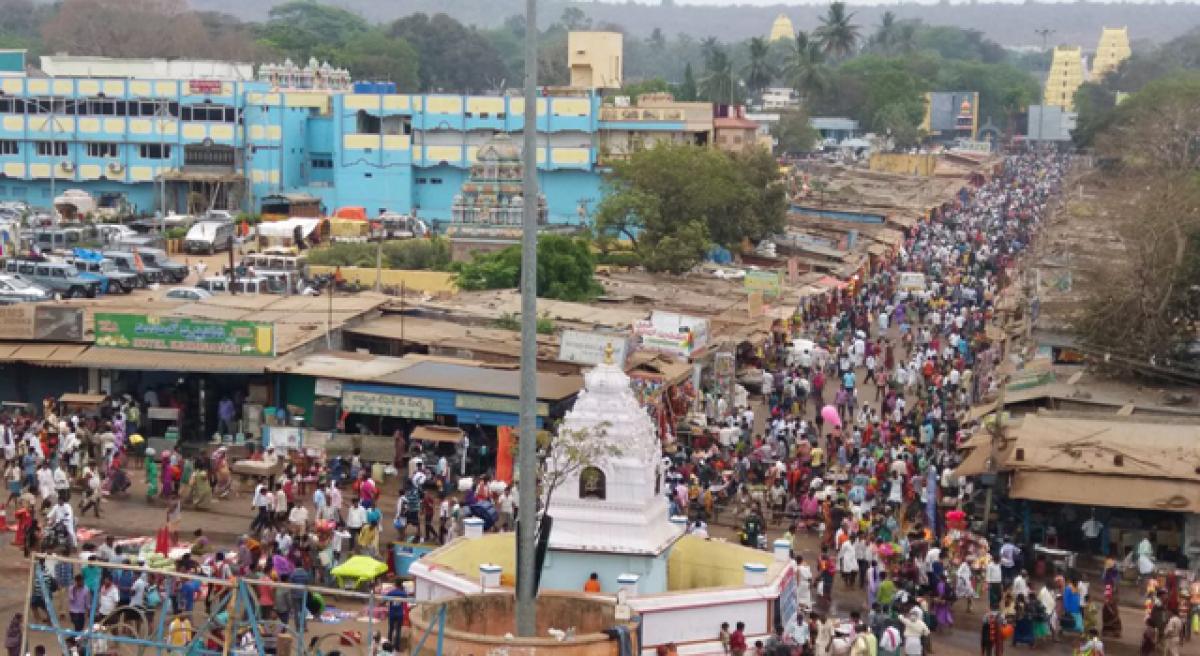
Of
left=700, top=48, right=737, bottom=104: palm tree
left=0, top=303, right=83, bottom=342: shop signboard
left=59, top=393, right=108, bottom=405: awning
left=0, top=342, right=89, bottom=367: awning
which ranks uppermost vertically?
left=700, top=48, right=737, bottom=104: palm tree

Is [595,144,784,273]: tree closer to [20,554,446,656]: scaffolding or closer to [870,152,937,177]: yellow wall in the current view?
[20,554,446,656]: scaffolding

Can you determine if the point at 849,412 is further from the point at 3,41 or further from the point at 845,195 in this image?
the point at 3,41

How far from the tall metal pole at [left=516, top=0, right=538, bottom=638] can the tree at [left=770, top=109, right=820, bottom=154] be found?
8638cm

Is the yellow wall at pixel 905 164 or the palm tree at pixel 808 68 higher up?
the palm tree at pixel 808 68

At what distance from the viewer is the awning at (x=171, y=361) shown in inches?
987

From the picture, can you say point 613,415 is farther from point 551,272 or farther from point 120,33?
point 120,33

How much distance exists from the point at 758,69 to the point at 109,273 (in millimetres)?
83143

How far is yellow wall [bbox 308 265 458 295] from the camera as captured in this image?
1563 inches

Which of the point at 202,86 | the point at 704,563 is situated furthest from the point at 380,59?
the point at 704,563

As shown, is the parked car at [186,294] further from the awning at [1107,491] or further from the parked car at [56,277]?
the awning at [1107,491]

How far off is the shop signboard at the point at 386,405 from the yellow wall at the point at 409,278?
14169mm

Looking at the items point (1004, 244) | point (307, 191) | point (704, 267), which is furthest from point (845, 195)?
point (704, 267)

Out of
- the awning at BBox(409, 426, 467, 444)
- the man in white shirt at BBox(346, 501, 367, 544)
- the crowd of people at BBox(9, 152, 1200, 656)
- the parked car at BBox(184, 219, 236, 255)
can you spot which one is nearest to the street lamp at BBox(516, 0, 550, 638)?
the crowd of people at BBox(9, 152, 1200, 656)

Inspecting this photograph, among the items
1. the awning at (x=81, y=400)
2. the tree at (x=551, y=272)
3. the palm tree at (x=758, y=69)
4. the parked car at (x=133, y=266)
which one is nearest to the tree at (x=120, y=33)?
the palm tree at (x=758, y=69)
